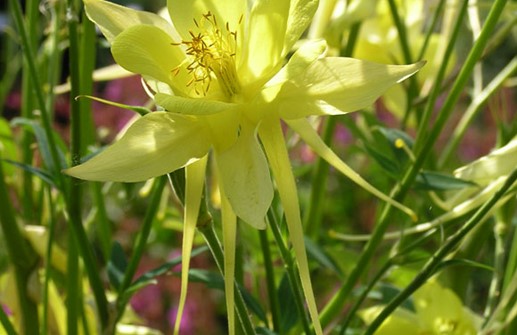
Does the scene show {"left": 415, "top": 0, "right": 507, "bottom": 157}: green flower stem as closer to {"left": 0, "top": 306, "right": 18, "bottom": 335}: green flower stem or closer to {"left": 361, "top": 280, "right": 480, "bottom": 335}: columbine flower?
{"left": 361, "top": 280, "right": 480, "bottom": 335}: columbine flower

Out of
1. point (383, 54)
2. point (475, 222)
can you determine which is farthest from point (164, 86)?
point (383, 54)

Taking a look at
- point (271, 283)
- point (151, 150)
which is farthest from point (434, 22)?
point (151, 150)

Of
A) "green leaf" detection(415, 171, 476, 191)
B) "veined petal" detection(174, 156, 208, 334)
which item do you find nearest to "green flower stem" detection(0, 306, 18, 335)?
"veined petal" detection(174, 156, 208, 334)

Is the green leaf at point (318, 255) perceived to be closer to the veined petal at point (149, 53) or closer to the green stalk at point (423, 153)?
the green stalk at point (423, 153)

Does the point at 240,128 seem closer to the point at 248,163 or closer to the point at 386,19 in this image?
the point at 248,163

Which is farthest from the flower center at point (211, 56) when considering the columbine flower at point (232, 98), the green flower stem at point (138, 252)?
the green flower stem at point (138, 252)

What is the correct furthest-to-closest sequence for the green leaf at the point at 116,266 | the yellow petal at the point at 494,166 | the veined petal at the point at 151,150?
the green leaf at the point at 116,266
the yellow petal at the point at 494,166
the veined petal at the point at 151,150
